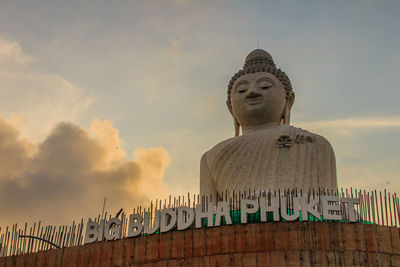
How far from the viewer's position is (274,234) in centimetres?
1349

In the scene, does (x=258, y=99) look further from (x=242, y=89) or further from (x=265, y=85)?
(x=242, y=89)

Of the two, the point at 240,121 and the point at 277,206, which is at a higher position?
the point at 240,121

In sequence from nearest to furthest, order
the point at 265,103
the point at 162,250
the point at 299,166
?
the point at 162,250 < the point at 299,166 < the point at 265,103

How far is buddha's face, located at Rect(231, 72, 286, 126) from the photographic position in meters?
19.1

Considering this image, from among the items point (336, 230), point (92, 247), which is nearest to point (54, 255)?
point (92, 247)

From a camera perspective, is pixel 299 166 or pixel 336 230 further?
pixel 299 166

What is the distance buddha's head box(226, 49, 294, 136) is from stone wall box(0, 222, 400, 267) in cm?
601

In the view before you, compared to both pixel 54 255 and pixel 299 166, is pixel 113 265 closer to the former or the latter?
pixel 54 255

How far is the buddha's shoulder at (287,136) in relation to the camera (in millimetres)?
17828

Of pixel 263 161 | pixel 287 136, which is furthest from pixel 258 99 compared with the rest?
pixel 263 161

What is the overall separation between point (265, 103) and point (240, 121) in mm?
1093

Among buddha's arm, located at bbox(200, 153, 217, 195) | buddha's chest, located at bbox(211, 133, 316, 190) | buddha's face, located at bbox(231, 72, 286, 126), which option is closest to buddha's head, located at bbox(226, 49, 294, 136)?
buddha's face, located at bbox(231, 72, 286, 126)

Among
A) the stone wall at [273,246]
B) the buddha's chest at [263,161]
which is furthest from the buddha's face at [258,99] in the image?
the stone wall at [273,246]

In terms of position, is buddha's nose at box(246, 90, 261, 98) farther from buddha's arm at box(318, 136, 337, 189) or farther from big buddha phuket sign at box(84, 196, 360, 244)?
big buddha phuket sign at box(84, 196, 360, 244)
